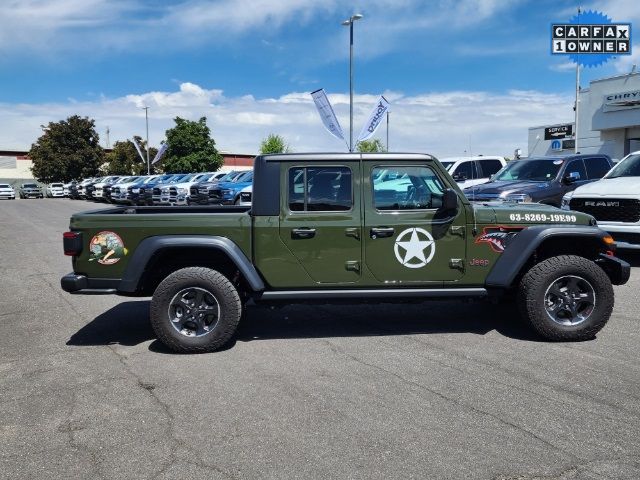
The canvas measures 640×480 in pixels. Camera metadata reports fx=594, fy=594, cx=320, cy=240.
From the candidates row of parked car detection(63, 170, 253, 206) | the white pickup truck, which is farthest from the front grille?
row of parked car detection(63, 170, 253, 206)

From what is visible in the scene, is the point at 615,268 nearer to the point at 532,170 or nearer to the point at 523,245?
the point at 523,245

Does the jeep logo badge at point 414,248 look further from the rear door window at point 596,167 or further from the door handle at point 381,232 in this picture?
the rear door window at point 596,167

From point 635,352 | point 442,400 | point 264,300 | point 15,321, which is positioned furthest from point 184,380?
point 635,352

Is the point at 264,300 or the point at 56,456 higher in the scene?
the point at 264,300

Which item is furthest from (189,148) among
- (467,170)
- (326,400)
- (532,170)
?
(326,400)

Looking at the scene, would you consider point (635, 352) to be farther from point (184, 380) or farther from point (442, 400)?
A: point (184, 380)

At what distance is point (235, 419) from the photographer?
3.85 metres

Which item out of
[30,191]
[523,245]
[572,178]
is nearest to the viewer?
[523,245]

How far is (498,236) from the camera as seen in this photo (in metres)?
5.45

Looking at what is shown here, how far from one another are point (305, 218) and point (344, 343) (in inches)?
Answer: 48.7

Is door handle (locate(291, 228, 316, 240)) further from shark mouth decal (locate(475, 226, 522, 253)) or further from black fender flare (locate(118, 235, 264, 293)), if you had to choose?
shark mouth decal (locate(475, 226, 522, 253))

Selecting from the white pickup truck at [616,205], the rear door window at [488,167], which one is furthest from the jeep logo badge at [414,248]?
the rear door window at [488,167]

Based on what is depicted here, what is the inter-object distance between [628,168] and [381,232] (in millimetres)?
7069

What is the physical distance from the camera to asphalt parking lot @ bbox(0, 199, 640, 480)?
129 inches
